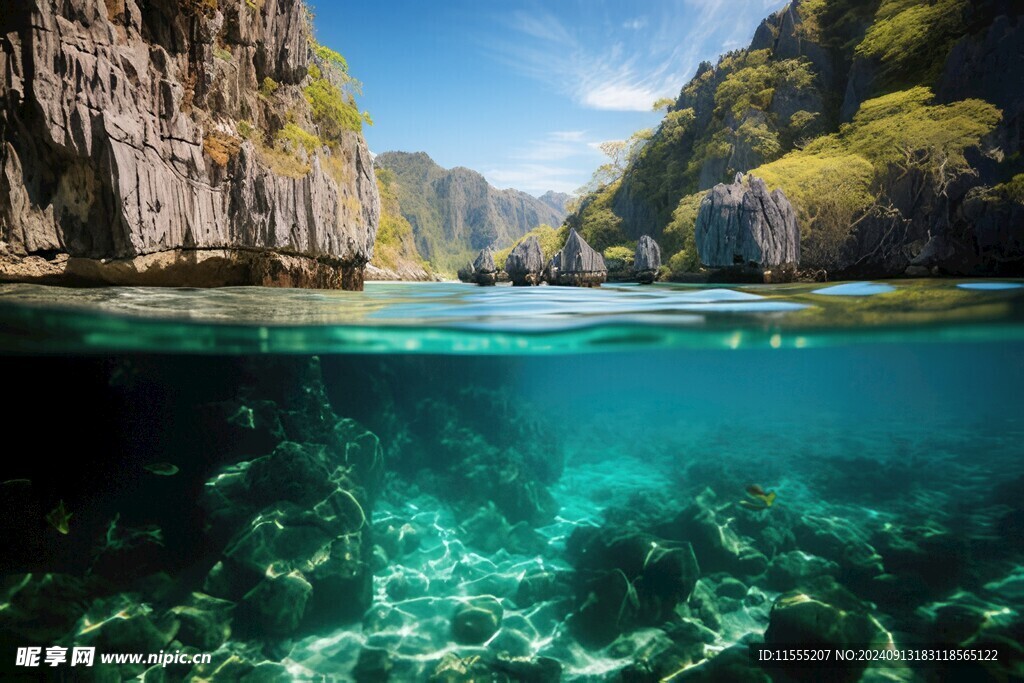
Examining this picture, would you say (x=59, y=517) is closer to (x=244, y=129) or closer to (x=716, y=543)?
(x=244, y=129)

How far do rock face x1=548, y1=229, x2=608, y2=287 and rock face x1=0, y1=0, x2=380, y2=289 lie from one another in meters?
14.1

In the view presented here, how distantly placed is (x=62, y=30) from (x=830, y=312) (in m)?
15.0

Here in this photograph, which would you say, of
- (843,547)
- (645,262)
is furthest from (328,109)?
(645,262)

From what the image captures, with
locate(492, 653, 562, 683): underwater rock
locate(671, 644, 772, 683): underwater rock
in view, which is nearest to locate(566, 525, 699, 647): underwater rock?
locate(492, 653, 562, 683): underwater rock

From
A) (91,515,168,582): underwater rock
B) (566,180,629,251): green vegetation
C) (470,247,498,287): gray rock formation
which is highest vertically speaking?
(566,180,629,251): green vegetation

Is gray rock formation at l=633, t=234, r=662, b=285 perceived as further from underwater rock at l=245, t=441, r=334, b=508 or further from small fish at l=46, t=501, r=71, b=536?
small fish at l=46, t=501, r=71, b=536

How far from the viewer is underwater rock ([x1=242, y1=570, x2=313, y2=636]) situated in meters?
7.25

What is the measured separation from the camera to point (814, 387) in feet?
97.6

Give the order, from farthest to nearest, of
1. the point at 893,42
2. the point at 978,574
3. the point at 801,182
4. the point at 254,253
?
the point at 893,42 < the point at 801,182 < the point at 254,253 < the point at 978,574

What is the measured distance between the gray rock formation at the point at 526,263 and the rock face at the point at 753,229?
8.66 m

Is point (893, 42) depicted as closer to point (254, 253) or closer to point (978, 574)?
point (978, 574)

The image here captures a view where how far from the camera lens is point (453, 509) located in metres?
11.5

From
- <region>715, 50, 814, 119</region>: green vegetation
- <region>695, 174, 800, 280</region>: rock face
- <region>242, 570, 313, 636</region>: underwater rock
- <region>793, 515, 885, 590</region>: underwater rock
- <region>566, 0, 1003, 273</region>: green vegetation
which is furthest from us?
<region>715, 50, 814, 119</region>: green vegetation

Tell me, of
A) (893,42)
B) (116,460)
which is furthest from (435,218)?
(116,460)
